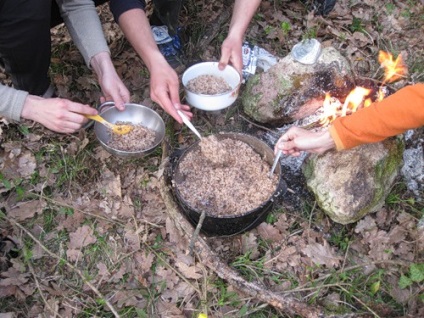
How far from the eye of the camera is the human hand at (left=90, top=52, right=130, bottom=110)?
3.15 metres

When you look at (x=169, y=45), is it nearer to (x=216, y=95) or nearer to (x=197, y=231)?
(x=216, y=95)

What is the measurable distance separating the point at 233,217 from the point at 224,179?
38 cm

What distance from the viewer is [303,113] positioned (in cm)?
333

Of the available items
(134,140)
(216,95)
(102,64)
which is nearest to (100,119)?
(134,140)

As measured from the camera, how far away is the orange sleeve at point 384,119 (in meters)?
2.26

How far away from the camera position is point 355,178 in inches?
112

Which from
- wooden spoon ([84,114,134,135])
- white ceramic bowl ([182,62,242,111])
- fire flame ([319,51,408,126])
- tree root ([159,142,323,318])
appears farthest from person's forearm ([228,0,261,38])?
tree root ([159,142,323,318])

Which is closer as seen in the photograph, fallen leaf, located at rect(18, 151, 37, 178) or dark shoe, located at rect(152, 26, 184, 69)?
fallen leaf, located at rect(18, 151, 37, 178)

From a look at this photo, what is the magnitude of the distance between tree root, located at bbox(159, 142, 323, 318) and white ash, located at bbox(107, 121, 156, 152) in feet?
0.74

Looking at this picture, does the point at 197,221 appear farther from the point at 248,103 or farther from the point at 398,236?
the point at 398,236

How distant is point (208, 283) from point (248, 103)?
1449 millimetres

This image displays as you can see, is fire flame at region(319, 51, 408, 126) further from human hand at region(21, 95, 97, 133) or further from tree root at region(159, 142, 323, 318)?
human hand at region(21, 95, 97, 133)

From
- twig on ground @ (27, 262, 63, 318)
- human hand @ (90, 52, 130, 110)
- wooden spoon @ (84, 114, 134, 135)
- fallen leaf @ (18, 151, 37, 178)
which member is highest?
human hand @ (90, 52, 130, 110)

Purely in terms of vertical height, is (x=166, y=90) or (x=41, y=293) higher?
(x=166, y=90)
